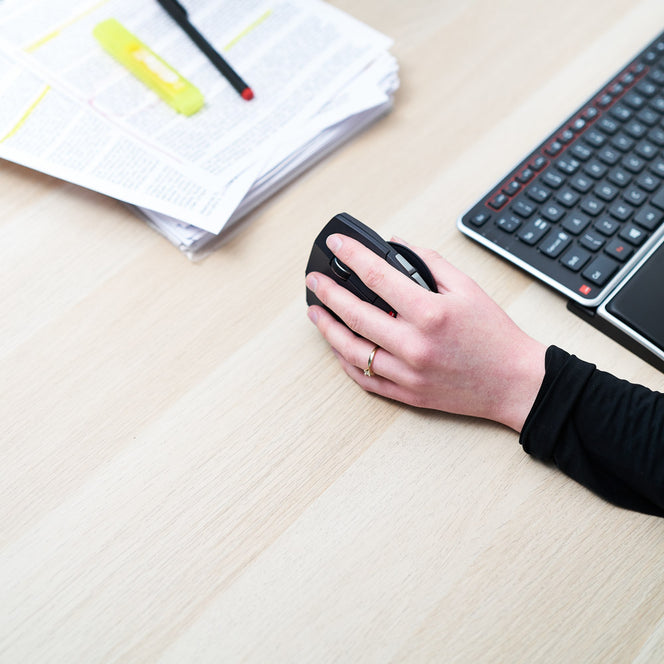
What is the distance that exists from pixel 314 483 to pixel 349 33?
54 cm

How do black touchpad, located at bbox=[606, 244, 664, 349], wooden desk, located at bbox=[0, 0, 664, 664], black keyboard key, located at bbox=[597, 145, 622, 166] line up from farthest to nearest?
black keyboard key, located at bbox=[597, 145, 622, 166], black touchpad, located at bbox=[606, 244, 664, 349], wooden desk, located at bbox=[0, 0, 664, 664]

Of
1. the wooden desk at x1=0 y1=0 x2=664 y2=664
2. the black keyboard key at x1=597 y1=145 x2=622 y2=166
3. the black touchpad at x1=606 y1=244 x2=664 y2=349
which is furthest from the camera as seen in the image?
the black keyboard key at x1=597 y1=145 x2=622 y2=166

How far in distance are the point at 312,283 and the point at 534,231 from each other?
0.22m

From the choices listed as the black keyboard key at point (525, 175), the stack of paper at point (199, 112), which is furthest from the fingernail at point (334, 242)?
the black keyboard key at point (525, 175)

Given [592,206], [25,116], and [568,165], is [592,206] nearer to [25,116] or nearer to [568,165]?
[568,165]

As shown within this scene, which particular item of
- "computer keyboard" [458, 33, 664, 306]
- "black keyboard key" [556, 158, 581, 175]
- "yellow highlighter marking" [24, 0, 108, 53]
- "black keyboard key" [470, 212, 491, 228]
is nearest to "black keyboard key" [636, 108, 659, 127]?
"computer keyboard" [458, 33, 664, 306]

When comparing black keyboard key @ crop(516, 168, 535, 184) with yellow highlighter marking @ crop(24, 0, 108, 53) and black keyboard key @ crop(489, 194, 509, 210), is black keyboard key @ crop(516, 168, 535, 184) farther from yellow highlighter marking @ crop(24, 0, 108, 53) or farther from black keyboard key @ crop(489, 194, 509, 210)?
yellow highlighter marking @ crop(24, 0, 108, 53)

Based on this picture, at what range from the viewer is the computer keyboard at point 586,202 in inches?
24.0

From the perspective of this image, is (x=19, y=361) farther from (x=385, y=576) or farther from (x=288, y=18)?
(x=288, y=18)

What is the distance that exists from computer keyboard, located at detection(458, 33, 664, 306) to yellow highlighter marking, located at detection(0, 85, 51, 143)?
1.50ft

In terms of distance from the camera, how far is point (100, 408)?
55cm

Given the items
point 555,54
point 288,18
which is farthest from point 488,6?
point 288,18

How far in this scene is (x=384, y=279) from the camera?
0.54 meters

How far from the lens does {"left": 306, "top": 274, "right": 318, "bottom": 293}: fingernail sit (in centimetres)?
57
